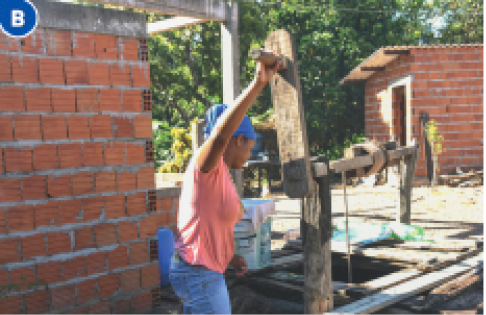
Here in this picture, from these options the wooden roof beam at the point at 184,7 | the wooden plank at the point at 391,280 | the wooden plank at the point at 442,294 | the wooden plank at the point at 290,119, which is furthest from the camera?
the wooden roof beam at the point at 184,7

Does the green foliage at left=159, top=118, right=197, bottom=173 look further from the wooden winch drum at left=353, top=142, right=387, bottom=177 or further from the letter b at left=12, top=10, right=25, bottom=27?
the letter b at left=12, top=10, right=25, bottom=27

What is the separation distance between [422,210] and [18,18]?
7862mm

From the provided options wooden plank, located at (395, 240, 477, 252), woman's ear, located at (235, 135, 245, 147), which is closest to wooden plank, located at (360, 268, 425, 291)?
wooden plank, located at (395, 240, 477, 252)

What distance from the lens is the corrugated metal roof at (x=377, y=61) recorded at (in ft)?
42.3

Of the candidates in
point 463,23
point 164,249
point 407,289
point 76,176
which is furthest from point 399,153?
point 463,23

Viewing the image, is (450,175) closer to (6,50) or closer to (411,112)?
(411,112)

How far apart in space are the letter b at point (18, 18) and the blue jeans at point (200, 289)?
2.27m

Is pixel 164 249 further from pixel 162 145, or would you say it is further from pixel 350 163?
pixel 162 145

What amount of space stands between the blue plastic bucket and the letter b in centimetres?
230

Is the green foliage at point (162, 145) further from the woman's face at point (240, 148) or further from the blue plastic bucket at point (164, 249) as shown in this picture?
the woman's face at point (240, 148)

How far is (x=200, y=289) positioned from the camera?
2.34 m

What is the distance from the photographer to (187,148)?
832 centimetres

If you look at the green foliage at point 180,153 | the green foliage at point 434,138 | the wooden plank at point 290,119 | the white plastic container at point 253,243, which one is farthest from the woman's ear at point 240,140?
the green foliage at point 434,138

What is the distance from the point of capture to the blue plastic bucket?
5.02 meters
